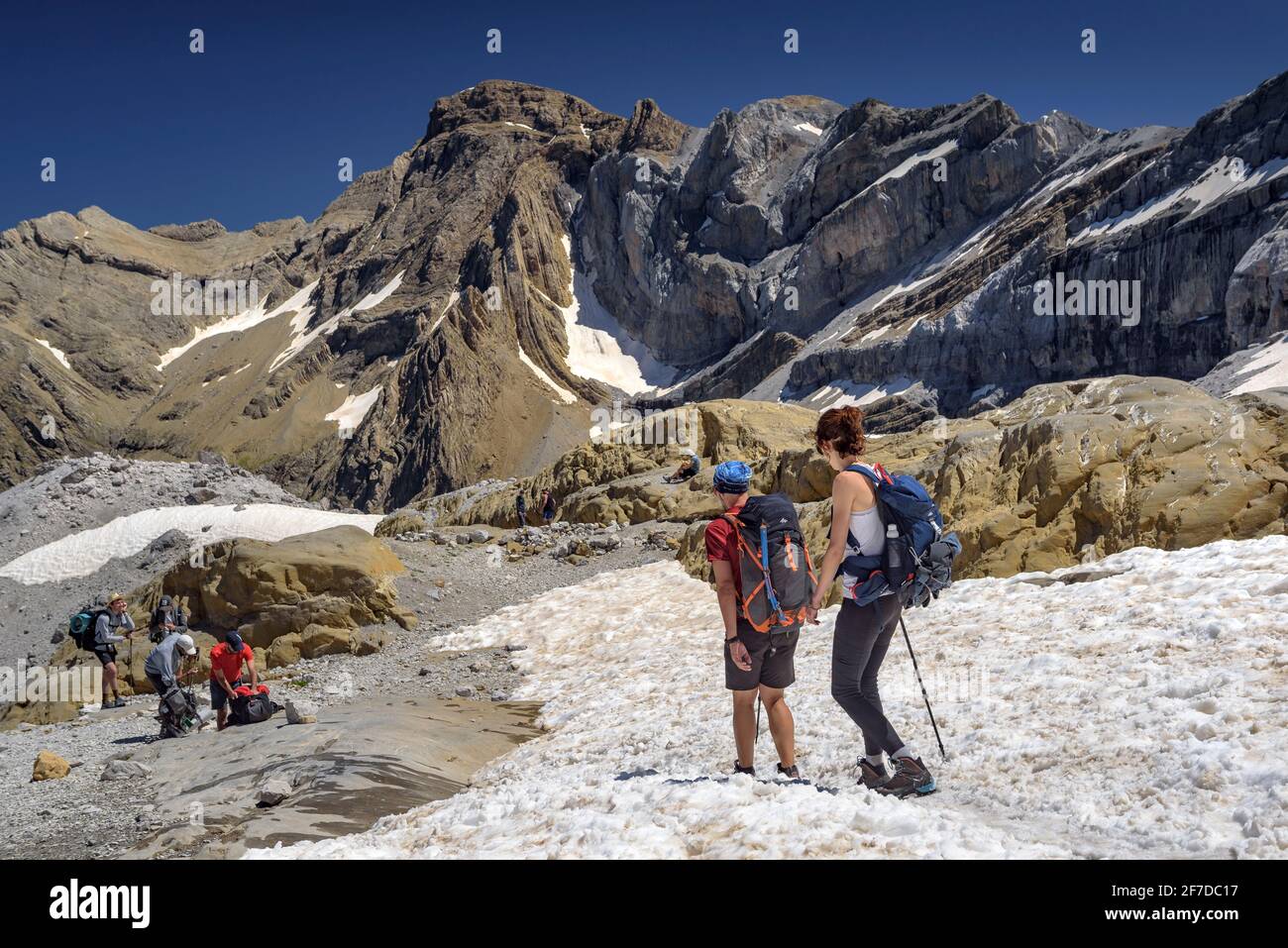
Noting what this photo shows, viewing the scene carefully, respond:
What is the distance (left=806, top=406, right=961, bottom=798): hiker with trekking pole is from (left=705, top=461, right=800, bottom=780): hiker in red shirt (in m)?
0.40

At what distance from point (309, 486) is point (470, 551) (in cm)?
10134

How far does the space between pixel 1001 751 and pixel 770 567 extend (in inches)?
88.9

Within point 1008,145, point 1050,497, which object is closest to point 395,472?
point 1008,145

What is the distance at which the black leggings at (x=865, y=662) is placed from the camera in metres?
6.25

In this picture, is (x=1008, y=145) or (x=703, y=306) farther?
(x=703, y=306)

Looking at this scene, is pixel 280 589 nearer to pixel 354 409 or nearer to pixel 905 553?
pixel 905 553

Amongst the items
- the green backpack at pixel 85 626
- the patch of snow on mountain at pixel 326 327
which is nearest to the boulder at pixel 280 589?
the green backpack at pixel 85 626

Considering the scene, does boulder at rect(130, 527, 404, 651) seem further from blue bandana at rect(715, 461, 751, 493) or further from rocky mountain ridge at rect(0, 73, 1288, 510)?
rocky mountain ridge at rect(0, 73, 1288, 510)

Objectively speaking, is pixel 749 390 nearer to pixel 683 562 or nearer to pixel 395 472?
pixel 395 472

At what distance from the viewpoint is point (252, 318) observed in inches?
6609

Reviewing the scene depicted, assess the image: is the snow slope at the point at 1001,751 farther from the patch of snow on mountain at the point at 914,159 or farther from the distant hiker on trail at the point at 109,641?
the patch of snow on mountain at the point at 914,159

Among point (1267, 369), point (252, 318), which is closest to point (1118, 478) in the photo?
point (1267, 369)

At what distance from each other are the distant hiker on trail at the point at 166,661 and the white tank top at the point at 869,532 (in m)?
10.3
